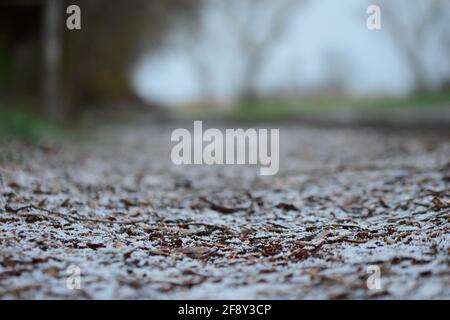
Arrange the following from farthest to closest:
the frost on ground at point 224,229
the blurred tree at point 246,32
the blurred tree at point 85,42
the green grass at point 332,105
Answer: the blurred tree at point 246,32
the green grass at point 332,105
the blurred tree at point 85,42
the frost on ground at point 224,229

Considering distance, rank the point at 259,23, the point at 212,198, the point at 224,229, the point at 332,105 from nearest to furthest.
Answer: the point at 224,229
the point at 212,198
the point at 332,105
the point at 259,23

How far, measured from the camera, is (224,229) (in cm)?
365

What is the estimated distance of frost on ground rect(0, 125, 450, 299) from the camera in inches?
101

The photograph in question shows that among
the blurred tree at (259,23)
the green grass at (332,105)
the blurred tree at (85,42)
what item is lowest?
the green grass at (332,105)

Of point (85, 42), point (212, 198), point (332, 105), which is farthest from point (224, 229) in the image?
point (332, 105)

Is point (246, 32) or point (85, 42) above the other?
point (246, 32)

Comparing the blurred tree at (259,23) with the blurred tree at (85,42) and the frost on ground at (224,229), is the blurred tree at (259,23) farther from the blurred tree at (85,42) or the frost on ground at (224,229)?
the frost on ground at (224,229)

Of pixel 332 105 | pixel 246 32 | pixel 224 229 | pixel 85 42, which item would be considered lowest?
pixel 224 229

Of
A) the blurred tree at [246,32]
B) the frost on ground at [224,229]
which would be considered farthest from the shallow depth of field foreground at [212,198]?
the blurred tree at [246,32]

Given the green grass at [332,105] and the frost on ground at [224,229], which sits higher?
the green grass at [332,105]

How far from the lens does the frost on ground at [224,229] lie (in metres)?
2.57

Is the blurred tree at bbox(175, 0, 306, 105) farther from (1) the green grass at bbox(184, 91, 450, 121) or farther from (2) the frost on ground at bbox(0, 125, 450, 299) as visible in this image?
(2) the frost on ground at bbox(0, 125, 450, 299)

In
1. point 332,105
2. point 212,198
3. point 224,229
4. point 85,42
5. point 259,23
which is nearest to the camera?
point 224,229

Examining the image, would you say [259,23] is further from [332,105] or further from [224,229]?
[224,229]
